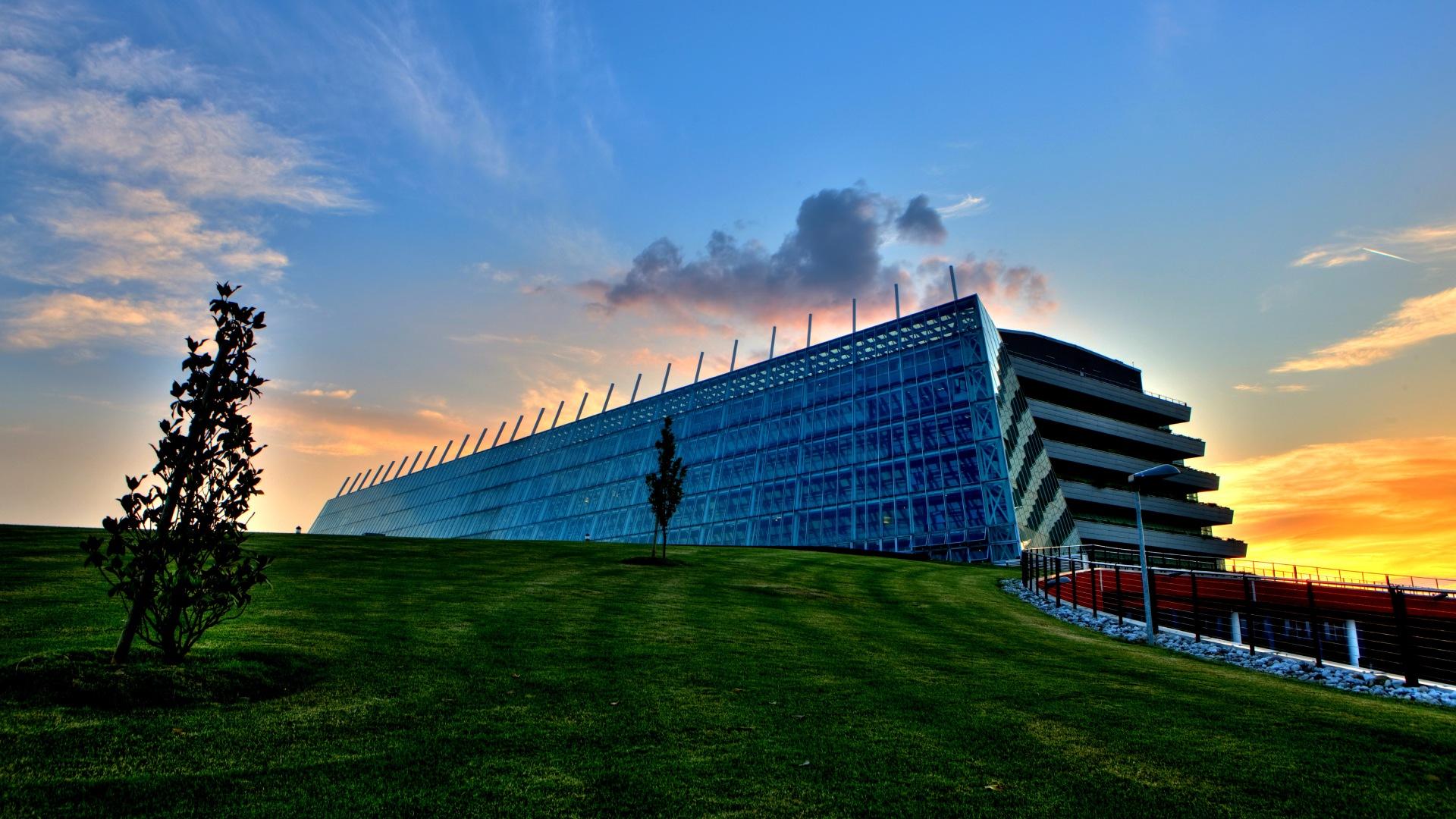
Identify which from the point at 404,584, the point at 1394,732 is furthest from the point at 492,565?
the point at 1394,732

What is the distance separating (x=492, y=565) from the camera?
82.8 feet

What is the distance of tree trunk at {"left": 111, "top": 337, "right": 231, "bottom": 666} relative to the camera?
29.7 ft

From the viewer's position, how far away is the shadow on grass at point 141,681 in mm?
7871

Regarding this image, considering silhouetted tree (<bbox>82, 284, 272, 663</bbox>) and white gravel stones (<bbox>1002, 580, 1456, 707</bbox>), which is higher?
silhouetted tree (<bbox>82, 284, 272, 663</bbox>)

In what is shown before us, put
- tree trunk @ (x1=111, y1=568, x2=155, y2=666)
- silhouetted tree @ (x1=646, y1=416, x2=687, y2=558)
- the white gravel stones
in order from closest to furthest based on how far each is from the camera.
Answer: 1. tree trunk @ (x1=111, y1=568, x2=155, y2=666)
2. the white gravel stones
3. silhouetted tree @ (x1=646, y1=416, x2=687, y2=558)

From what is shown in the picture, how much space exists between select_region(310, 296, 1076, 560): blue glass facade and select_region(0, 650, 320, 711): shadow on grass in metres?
45.8

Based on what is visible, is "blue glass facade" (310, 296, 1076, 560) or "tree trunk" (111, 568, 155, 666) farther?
"blue glass facade" (310, 296, 1076, 560)

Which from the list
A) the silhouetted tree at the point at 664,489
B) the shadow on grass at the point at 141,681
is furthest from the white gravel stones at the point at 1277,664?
the shadow on grass at the point at 141,681

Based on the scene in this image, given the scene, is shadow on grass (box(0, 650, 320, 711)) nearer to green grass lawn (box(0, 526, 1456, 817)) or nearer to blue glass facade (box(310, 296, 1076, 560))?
green grass lawn (box(0, 526, 1456, 817))

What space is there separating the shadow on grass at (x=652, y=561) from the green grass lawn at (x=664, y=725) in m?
12.6

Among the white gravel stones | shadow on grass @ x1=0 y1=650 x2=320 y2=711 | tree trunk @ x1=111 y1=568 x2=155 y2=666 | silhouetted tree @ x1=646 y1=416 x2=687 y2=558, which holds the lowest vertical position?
the white gravel stones

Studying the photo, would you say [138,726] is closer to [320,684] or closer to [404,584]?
[320,684]

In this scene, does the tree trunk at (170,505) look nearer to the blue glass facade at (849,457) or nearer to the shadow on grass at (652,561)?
the shadow on grass at (652,561)

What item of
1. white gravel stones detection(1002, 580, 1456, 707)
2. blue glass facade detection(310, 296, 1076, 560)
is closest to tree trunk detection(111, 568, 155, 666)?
white gravel stones detection(1002, 580, 1456, 707)
